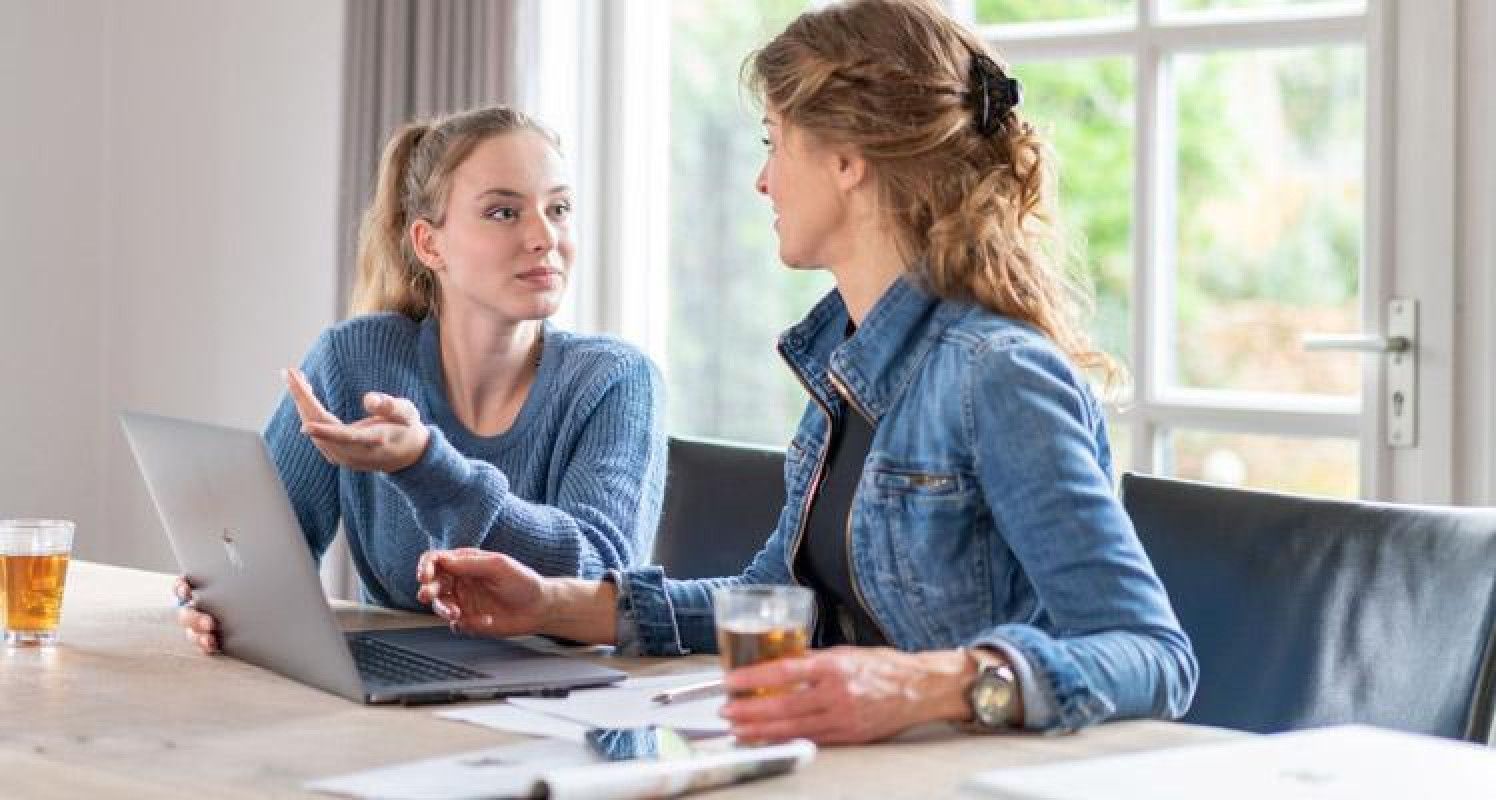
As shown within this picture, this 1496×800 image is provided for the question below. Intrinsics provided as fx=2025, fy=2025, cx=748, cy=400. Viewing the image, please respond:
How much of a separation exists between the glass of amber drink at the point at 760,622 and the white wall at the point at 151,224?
9.45 feet

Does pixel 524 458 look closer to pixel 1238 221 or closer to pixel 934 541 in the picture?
pixel 934 541

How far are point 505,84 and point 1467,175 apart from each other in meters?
1.68

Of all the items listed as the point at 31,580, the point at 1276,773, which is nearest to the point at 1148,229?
the point at 31,580

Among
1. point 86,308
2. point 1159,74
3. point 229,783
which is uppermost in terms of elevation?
point 1159,74

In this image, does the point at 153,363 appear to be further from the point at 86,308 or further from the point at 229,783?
the point at 229,783

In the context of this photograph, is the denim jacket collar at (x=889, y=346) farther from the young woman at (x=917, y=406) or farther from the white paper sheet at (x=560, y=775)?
the white paper sheet at (x=560, y=775)

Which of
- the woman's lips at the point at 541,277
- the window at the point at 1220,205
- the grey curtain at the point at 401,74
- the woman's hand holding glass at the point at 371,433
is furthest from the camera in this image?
the grey curtain at the point at 401,74

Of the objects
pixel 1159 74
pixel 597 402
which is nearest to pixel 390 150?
pixel 597 402

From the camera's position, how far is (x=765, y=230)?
12.7ft

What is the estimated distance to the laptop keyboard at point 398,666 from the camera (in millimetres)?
1651

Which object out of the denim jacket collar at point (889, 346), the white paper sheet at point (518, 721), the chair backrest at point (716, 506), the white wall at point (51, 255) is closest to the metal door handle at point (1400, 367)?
the chair backrest at point (716, 506)

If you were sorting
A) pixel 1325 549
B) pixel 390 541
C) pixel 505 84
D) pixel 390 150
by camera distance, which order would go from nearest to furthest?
1. pixel 1325 549
2. pixel 390 541
3. pixel 390 150
4. pixel 505 84

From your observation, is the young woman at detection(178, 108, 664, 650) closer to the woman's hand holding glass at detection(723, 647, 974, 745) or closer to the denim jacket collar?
the denim jacket collar

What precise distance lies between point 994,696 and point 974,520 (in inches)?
11.0
